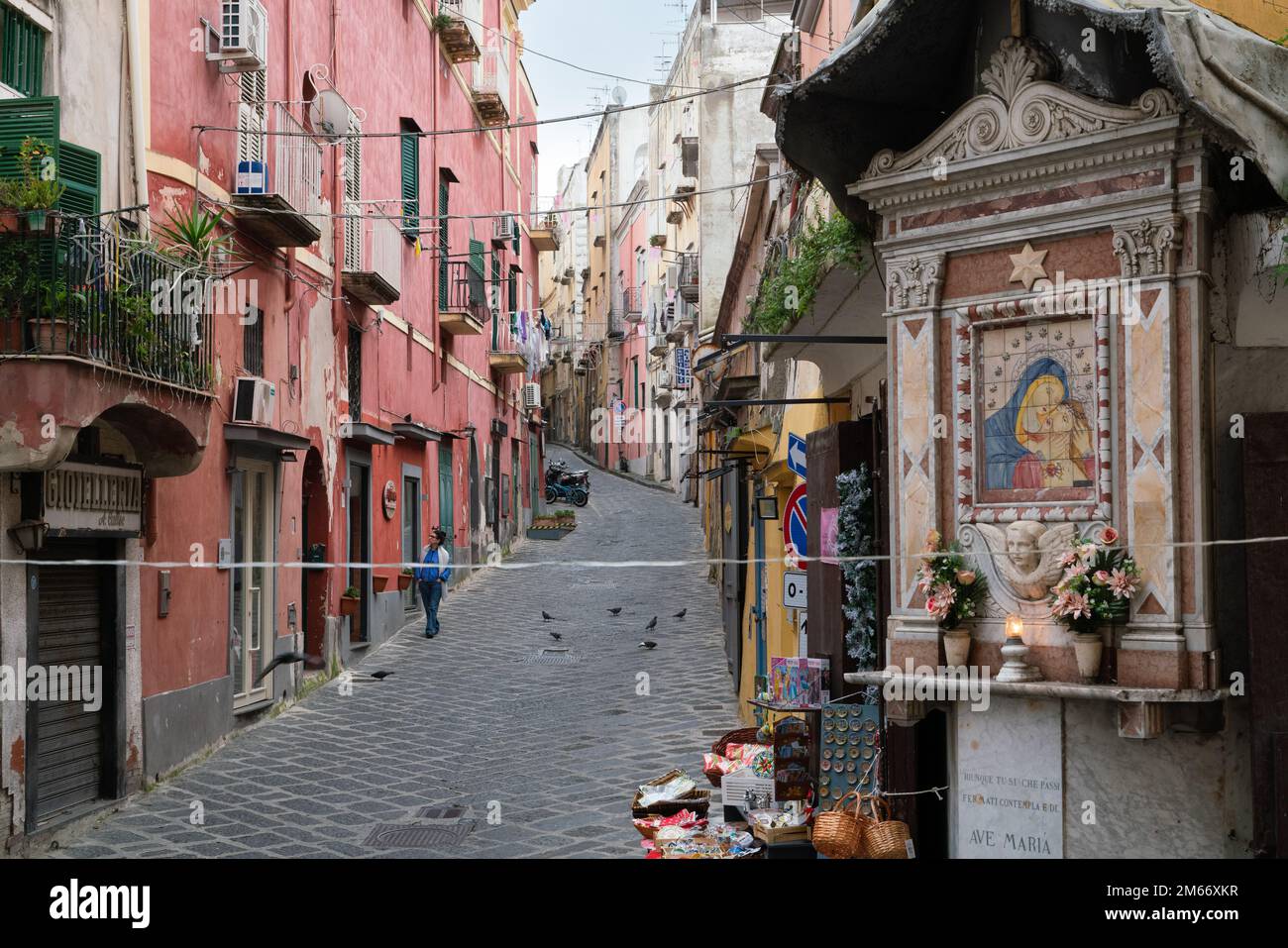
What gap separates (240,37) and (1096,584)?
409 inches

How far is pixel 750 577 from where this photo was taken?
15.3m

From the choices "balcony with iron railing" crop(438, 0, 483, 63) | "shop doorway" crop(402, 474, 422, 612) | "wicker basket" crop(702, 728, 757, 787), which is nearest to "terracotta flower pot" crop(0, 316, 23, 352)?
"wicker basket" crop(702, 728, 757, 787)

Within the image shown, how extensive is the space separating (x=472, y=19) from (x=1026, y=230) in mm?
23244

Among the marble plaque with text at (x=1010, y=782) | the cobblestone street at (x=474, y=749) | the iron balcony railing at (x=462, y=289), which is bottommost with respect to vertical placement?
the cobblestone street at (x=474, y=749)

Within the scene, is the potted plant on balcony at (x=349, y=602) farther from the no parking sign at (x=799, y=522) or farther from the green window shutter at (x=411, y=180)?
the no parking sign at (x=799, y=522)

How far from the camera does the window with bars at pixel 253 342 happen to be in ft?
46.3

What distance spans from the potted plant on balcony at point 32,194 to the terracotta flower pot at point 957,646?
6.27 metres

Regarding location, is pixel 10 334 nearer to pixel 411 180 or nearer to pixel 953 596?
pixel 953 596

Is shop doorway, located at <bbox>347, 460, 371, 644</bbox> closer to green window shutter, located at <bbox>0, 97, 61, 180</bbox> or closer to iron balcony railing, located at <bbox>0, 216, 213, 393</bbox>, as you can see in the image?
iron balcony railing, located at <bbox>0, 216, 213, 393</bbox>

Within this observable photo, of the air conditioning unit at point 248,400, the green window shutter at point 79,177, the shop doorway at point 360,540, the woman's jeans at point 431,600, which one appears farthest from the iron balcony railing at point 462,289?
the green window shutter at point 79,177

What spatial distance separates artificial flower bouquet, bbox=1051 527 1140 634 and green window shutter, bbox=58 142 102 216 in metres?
7.11

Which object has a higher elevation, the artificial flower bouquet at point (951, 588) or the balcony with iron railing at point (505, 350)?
the balcony with iron railing at point (505, 350)

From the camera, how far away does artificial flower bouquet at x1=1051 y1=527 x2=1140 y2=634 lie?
6.18 m
